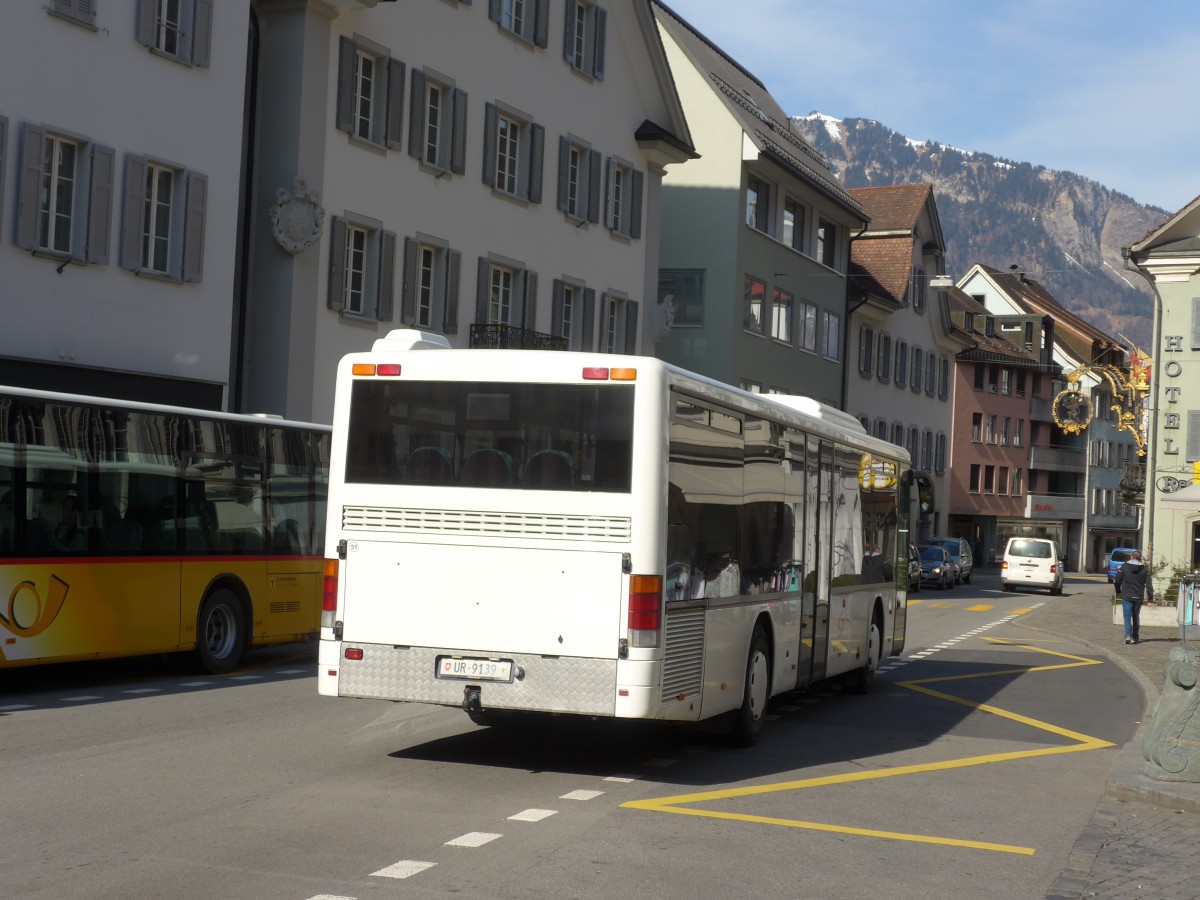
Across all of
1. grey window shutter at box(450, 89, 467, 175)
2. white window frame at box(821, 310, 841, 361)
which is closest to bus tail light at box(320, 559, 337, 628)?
grey window shutter at box(450, 89, 467, 175)

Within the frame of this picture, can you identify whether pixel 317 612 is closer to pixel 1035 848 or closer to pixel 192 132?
pixel 192 132

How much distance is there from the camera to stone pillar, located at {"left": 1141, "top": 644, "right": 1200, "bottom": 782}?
1121 centimetres

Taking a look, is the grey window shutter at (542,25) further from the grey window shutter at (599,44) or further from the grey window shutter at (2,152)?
the grey window shutter at (2,152)

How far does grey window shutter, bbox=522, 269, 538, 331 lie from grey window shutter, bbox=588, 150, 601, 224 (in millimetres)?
2953

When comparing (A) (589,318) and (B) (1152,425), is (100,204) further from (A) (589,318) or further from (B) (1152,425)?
(B) (1152,425)

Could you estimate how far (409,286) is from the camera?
1219 inches

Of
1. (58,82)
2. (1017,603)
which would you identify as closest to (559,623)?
(58,82)

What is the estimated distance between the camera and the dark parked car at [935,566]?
187 feet

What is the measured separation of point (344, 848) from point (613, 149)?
3215cm

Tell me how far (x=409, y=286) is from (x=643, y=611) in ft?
69.5

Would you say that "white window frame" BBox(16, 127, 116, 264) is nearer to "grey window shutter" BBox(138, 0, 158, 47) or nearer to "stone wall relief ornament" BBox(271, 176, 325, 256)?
"grey window shutter" BBox(138, 0, 158, 47)

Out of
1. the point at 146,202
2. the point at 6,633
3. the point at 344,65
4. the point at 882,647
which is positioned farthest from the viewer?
the point at 344,65

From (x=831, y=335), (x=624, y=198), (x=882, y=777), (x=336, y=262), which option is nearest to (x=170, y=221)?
(x=336, y=262)

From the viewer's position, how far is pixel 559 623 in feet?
35.1
